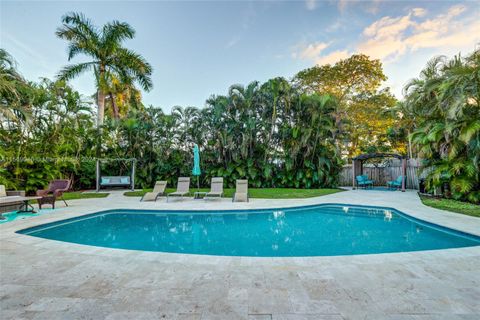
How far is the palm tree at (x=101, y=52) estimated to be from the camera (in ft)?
44.3

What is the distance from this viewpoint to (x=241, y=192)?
10.1 meters

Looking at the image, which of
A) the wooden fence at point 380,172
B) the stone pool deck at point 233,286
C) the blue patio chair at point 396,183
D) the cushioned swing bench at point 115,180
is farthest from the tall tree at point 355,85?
the stone pool deck at point 233,286

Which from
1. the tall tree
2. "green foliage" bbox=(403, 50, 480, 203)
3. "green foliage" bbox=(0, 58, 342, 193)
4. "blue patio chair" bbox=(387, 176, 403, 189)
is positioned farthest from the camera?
the tall tree

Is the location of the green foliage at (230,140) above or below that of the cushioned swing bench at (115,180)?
above

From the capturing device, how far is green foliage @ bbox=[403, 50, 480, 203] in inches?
298

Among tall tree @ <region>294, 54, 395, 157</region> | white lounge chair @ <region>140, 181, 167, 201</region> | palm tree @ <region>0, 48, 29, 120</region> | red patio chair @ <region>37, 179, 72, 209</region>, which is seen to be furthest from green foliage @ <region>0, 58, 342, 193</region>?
tall tree @ <region>294, 54, 395, 157</region>

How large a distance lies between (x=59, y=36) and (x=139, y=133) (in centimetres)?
719

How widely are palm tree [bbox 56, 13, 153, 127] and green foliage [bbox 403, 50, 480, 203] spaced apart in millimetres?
15693

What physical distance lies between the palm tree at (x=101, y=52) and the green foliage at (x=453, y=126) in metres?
15.7

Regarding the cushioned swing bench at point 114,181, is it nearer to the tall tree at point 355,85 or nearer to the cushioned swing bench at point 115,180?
the cushioned swing bench at point 115,180

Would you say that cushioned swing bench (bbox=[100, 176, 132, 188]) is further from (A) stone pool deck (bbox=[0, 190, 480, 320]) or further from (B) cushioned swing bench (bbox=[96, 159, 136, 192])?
(A) stone pool deck (bbox=[0, 190, 480, 320])

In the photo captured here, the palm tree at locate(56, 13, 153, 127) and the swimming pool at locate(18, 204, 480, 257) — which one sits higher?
the palm tree at locate(56, 13, 153, 127)

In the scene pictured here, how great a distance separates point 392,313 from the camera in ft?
7.02

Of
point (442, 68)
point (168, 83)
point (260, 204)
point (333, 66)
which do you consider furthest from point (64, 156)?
point (333, 66)
